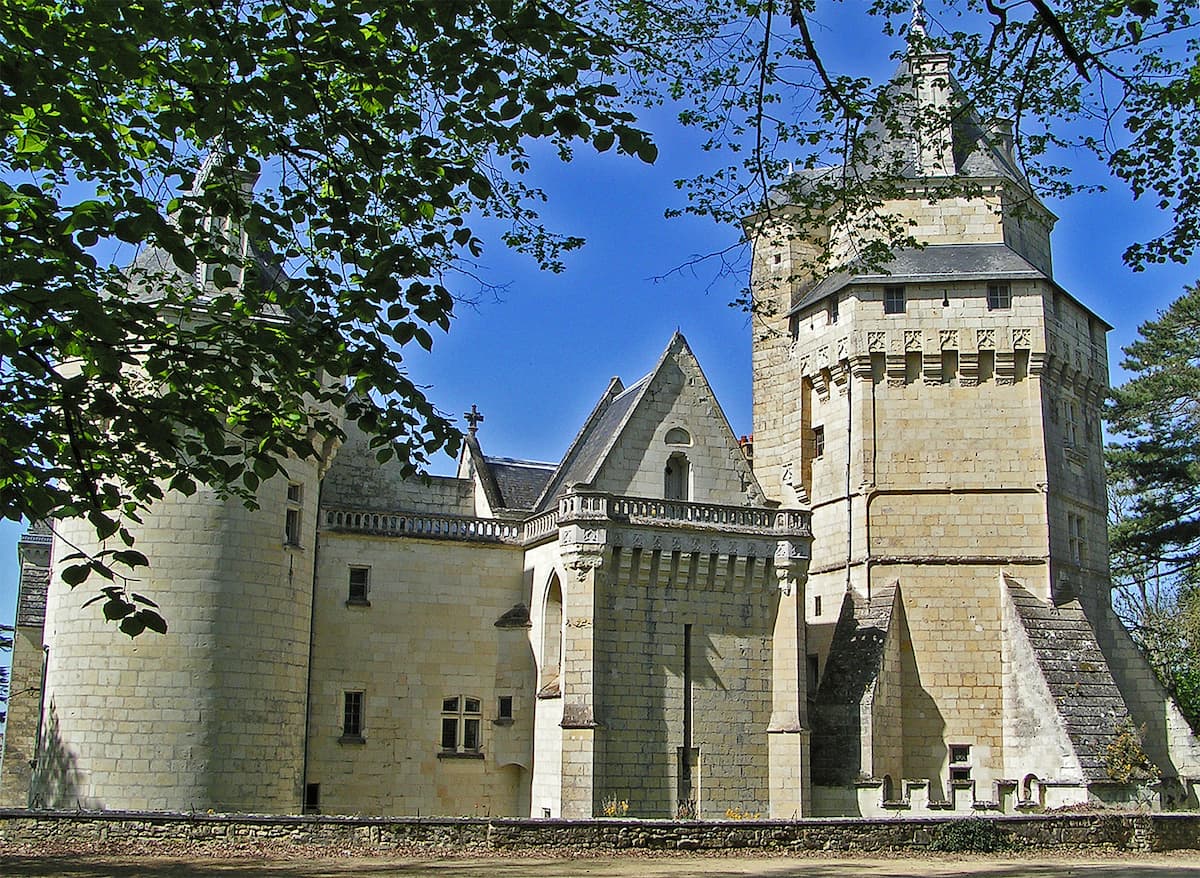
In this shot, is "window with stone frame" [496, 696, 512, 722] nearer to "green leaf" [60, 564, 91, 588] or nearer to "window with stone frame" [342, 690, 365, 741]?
"window with stone frame" [342, 690, 365, 741]

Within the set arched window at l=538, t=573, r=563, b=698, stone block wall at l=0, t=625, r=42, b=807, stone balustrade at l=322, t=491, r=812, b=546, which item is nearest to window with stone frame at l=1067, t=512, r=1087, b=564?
stone balustrade at l=322, t=491, r=812, b=546

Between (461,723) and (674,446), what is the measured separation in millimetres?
7262

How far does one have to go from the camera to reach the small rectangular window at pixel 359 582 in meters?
25.4

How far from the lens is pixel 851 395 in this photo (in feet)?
97.7

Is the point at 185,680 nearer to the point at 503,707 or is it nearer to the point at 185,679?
the point at 185,679

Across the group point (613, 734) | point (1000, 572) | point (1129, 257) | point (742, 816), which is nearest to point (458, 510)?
point (613, 734)

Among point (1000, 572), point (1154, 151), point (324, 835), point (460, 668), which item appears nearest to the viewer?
point (1154, 151)

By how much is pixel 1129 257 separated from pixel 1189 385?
30.5m

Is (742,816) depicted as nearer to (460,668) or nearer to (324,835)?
(460,668)

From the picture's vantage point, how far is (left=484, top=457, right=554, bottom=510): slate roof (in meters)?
29.0

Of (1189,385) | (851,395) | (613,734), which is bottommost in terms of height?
(613,734)

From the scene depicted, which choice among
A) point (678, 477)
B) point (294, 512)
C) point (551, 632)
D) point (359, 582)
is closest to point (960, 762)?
point (678, 477)

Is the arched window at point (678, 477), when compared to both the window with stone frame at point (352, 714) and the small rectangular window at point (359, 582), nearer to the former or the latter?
the small rectangular window at point (359, 582)

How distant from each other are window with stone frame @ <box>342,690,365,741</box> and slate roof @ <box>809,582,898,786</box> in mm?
A: 9669
